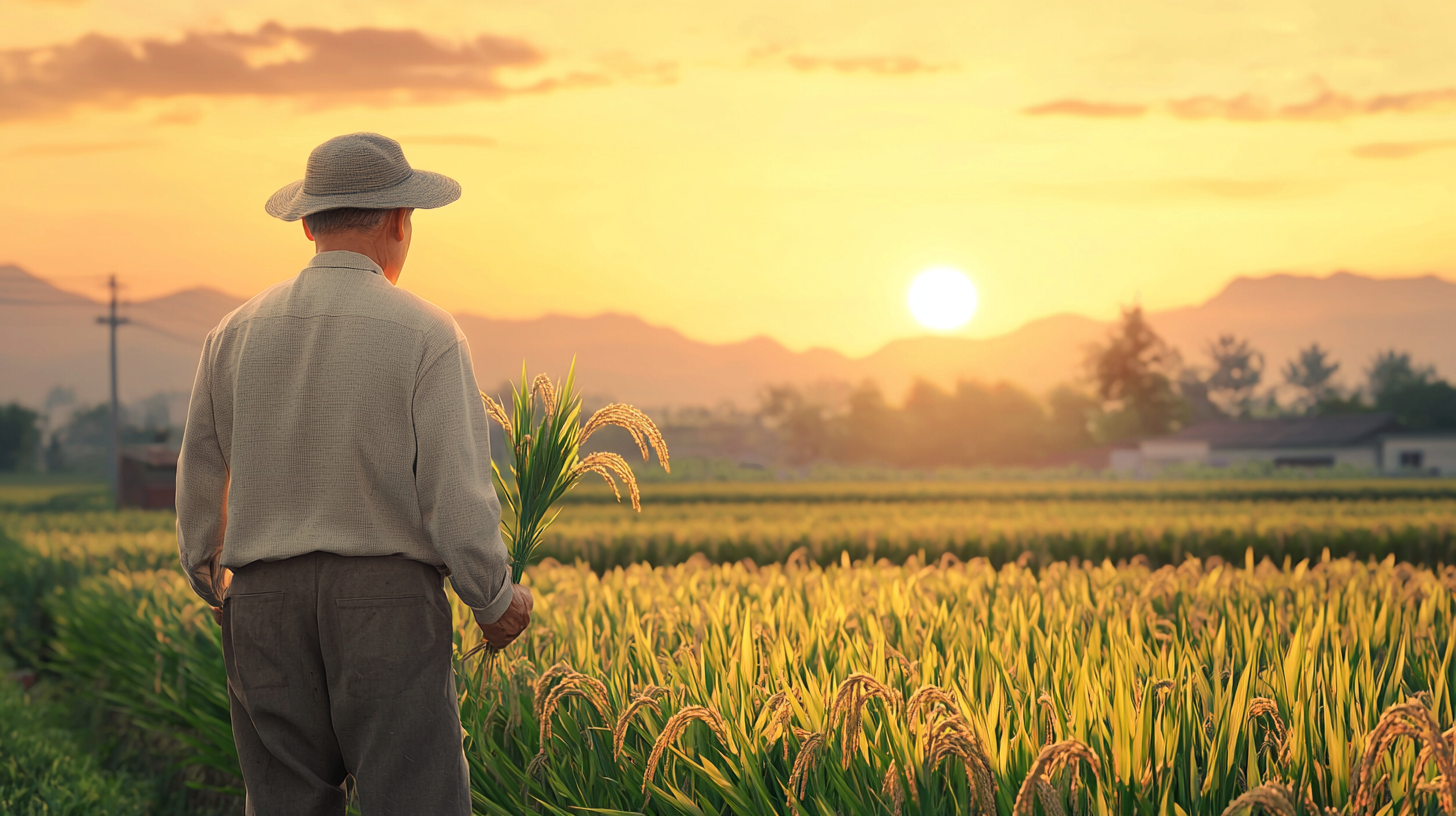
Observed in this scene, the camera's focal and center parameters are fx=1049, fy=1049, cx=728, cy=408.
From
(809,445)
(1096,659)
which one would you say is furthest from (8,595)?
(809,445)

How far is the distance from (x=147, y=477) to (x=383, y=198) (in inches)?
1564

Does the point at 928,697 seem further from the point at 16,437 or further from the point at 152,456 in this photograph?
the point at 16,437

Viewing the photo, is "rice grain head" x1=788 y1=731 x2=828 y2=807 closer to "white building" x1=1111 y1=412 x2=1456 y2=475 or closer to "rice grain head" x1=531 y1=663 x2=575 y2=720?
"rice grain head" x1=531 y1=663 x2=575 y2=720

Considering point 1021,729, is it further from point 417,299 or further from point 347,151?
point 347,151

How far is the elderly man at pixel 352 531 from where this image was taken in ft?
8.19

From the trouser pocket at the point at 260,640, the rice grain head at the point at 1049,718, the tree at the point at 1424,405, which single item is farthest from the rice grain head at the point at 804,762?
the tree at the point at 1424,405

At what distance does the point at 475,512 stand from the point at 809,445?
104 m

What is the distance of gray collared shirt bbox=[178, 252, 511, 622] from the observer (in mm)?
2498

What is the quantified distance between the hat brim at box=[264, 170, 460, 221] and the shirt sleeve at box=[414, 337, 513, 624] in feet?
1.36

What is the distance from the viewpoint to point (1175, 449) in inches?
3219

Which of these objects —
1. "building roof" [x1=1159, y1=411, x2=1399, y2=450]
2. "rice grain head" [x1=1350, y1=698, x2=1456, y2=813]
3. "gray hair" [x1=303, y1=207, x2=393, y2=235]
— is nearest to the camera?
"rice grain head" [x1=1350, y1=698, x2=1456, y2=813]

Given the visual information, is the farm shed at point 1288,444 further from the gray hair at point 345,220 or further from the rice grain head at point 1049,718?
the gray hair at point 345,220

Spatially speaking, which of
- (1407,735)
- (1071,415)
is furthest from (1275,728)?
(1071,415)

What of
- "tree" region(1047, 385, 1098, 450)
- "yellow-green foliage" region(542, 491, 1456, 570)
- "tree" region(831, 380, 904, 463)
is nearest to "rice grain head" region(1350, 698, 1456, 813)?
"yellow-green foliage" region(542, 491, 1456, 570)
